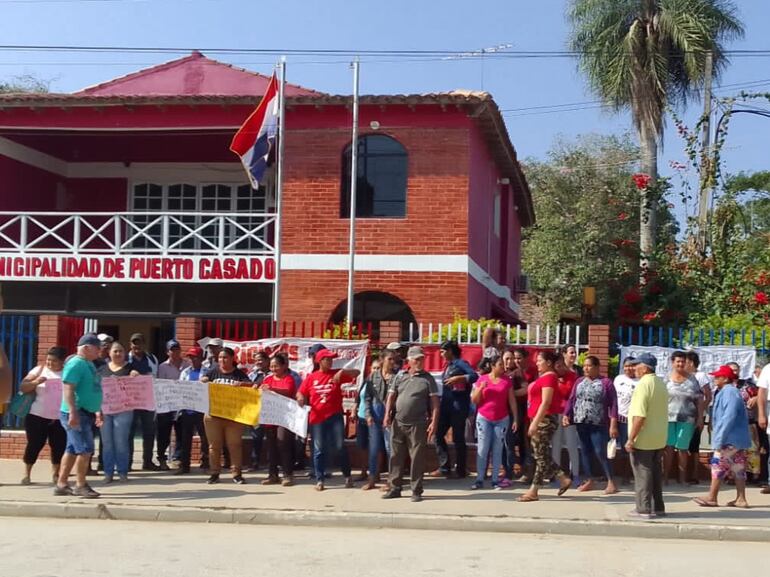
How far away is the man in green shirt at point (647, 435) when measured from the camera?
9.62m

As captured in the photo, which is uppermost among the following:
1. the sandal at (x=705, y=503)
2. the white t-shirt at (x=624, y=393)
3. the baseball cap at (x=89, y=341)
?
the baseball cap at (x=89, y=341)

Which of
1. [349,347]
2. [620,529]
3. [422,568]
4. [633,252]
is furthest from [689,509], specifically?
[633,252]

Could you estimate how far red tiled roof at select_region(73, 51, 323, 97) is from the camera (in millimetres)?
23203

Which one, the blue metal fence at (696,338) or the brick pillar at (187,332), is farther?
the brick pillar at (187,332)

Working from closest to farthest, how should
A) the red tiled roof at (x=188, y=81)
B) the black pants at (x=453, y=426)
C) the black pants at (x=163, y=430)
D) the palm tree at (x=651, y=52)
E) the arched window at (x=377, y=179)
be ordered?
1. the black pants at (x=453, y=426)
2. the black pants at (x=163, y=430)
3. the arched window at (x=377, y=179)
4. the red tiled roof at (x=188, y=81)
5. the palm tree at (x=651, y=52)

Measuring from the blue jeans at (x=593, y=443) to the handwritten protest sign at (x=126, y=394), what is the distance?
5.15m

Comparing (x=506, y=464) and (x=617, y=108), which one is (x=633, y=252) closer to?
(x=617, y=108)

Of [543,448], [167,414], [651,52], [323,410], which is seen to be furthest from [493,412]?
[651,52]

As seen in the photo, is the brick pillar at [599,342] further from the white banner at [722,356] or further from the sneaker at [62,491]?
the sneaker at [62,491]

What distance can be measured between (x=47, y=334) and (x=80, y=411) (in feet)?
11.2

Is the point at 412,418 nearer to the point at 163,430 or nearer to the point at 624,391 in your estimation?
the point at 624,391

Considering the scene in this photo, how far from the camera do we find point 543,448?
10.9 metres

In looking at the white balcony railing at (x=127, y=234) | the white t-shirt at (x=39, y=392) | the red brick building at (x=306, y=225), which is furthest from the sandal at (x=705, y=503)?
the white balcony railing at (x=127, y=234)

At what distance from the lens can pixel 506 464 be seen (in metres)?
11.8
